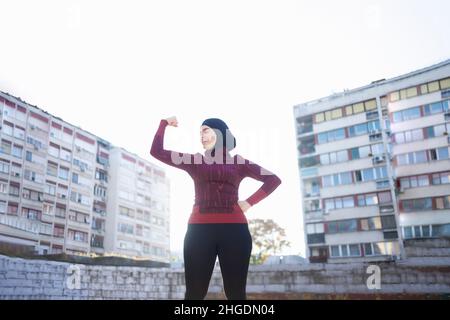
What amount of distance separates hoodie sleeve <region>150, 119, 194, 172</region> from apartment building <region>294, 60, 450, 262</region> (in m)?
31.0

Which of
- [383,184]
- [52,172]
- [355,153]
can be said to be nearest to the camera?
[52,172]

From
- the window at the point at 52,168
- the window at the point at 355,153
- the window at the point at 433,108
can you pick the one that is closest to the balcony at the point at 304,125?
the window at the point at 355,153

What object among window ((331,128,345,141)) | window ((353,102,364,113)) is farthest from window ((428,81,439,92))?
window ((331,128,345,141))

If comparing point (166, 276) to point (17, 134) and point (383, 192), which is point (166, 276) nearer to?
point (17, 134)

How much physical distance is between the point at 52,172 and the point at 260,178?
107 ft

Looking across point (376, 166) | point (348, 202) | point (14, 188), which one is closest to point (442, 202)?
point (376, 166)

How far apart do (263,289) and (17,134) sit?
1863cm

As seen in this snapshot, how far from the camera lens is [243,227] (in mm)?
3631

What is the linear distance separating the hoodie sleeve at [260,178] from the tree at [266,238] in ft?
116

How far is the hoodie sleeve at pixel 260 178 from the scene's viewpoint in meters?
3.78

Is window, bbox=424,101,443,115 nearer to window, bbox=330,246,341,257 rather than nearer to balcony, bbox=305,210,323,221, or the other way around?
balcony, bbox=305,210,323,221

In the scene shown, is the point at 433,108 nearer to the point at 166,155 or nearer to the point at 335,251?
the point at 335,251

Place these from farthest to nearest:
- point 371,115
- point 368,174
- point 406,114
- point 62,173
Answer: point 371,115 → point 368,174 → point 62,173 → point 406,114

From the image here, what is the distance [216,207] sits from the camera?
365 centimetres
